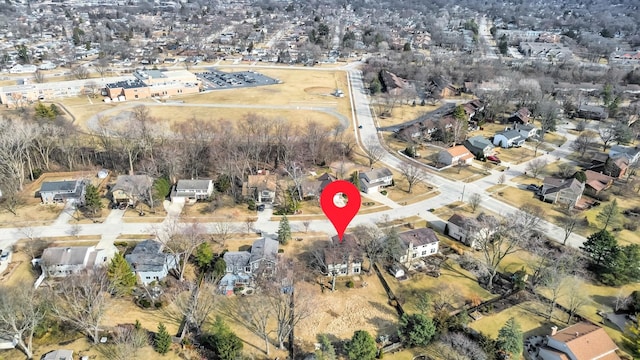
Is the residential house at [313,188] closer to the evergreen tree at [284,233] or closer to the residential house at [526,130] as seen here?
the evergreen tree at [284,233]

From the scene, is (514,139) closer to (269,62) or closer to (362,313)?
(362,313)

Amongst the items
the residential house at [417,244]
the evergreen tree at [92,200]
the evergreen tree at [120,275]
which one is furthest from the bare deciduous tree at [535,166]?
the evergreen tree at [92,200]

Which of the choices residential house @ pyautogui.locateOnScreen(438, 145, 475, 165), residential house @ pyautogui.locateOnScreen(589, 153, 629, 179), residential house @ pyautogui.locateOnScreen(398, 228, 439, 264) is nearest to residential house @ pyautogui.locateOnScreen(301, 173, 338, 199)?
residential house @ pyautogui.locateOnScreen(398, 228, 439, 264)

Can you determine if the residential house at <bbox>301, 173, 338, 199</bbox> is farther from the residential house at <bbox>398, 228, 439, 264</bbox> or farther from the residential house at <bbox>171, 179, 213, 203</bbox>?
the residential house at <bbox>398, 228, 439, 264</bbox>

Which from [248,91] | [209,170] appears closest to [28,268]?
[209,170]

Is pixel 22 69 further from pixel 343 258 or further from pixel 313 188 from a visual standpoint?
pixel 343 258

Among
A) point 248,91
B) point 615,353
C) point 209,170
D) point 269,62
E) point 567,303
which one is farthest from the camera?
point 269,62
